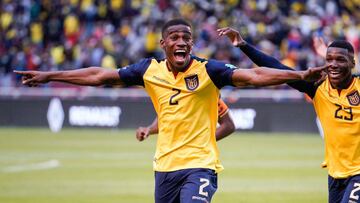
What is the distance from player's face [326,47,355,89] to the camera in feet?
30.0

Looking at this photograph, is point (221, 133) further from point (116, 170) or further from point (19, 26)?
point (19, 26)

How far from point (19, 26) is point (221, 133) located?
81.9ft

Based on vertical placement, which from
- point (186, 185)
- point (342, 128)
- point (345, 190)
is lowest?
point (345, 190)

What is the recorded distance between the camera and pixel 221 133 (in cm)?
1067

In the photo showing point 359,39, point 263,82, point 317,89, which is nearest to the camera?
point 263,82

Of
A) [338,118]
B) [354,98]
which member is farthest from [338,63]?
[338,118]

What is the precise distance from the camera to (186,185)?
8688 mm

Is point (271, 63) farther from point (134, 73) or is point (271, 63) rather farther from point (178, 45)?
point (134, 73)

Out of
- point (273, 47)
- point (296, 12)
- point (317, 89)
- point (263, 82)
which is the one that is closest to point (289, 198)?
point (317, 89)

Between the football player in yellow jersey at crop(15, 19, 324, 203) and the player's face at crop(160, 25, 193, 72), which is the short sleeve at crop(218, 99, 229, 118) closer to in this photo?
the football player in yellow jersey at crop(15, 19, 324, 203)

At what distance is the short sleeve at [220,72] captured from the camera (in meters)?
8.66

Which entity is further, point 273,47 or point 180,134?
point 273,47

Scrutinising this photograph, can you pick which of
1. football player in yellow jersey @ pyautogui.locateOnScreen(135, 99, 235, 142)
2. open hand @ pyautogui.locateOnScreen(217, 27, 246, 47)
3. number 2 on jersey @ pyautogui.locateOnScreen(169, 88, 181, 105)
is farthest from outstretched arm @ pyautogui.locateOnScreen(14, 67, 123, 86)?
football player in yellow jersey @ pyautogui.locateOnScreen(135, 99, 235, 142)

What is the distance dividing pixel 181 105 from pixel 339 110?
1611 mm
